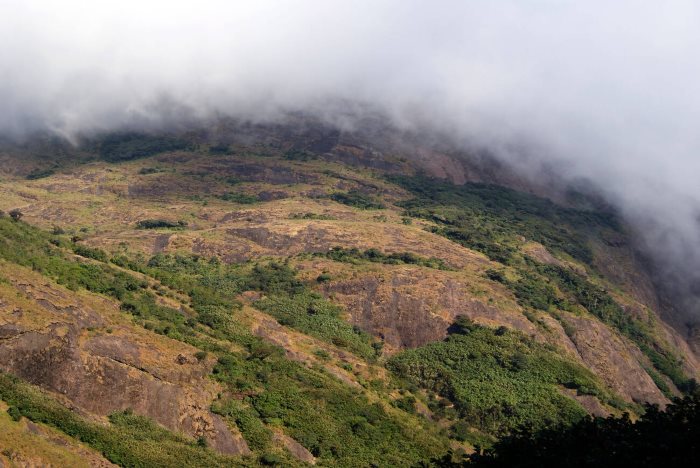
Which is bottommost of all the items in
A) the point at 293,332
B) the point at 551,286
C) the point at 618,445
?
the point at 618,445

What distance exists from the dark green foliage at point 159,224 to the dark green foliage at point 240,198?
2621 cm

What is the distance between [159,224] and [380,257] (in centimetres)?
5528

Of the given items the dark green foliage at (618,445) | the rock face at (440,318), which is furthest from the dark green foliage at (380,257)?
the dark green foliage at (618,445)

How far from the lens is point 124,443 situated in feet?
193

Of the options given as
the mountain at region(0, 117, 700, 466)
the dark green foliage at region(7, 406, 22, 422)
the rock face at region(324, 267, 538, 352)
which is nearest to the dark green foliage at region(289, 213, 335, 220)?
the mountain at region(0, 117, 700, 466)

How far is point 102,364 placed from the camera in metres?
67.8

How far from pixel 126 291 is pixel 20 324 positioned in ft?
91.3

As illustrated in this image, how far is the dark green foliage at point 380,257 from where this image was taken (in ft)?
466

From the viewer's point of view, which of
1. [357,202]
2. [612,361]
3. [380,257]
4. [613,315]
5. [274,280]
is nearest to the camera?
[612,361]

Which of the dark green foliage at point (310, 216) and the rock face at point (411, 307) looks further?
the dark green foliage at point (310, 216)

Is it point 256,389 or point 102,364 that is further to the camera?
point 256,389

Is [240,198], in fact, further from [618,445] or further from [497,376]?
[618,445]

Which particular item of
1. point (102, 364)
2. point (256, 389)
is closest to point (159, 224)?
point (256, 389)

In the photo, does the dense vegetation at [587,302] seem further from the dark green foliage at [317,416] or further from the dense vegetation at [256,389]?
the dense vegetation at [256,389]
